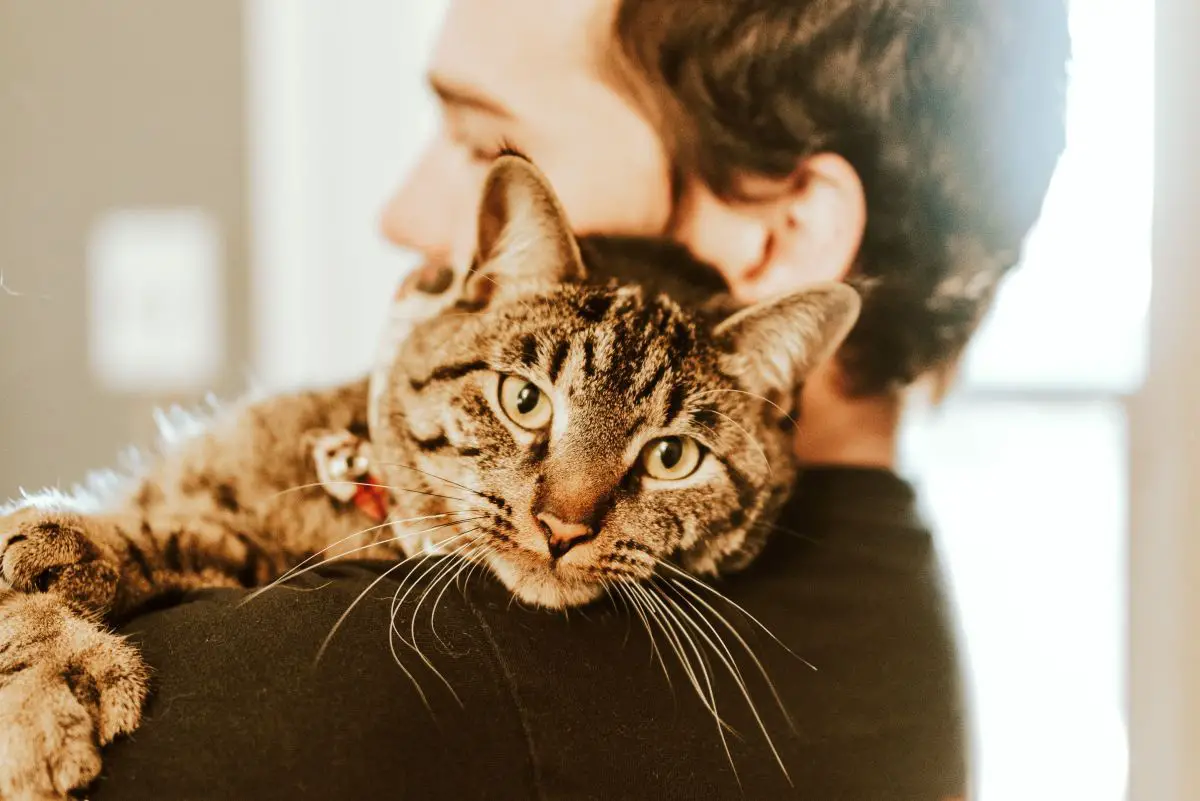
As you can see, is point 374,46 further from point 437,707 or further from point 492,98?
point 437,707

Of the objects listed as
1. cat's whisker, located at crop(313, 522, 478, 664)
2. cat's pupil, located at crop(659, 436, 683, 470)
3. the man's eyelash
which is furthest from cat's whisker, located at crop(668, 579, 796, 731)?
the man's eyelash

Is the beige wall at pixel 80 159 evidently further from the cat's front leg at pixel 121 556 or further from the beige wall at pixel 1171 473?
the beige wall at pixel 1171 473

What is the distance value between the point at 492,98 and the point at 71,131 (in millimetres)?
424

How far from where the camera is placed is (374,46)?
96 centimetres

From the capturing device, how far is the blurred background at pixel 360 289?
90 centimetres

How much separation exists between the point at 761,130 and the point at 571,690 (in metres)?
0.58

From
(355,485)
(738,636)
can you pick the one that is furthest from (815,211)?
(355,485)

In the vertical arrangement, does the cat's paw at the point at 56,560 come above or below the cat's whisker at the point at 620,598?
above

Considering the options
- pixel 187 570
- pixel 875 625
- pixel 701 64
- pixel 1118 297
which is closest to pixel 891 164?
pixel 701 64

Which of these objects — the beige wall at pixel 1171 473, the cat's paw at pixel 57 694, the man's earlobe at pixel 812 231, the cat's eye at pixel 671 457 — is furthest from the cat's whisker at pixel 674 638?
the beige wall at pixel 1171 473

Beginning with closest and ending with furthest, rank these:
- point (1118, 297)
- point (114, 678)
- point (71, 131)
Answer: point (114, 678)
point (71, 131)
point (1118, 297)

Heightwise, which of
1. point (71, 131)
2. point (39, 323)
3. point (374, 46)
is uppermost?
point (374, 46)

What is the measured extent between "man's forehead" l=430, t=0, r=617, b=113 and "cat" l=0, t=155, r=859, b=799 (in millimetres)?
108

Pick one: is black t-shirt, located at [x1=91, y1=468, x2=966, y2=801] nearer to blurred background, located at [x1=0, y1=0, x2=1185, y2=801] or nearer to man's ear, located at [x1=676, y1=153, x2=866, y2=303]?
blurred background, located at [x1=0, y1=0, x2=1185, y2=801]
